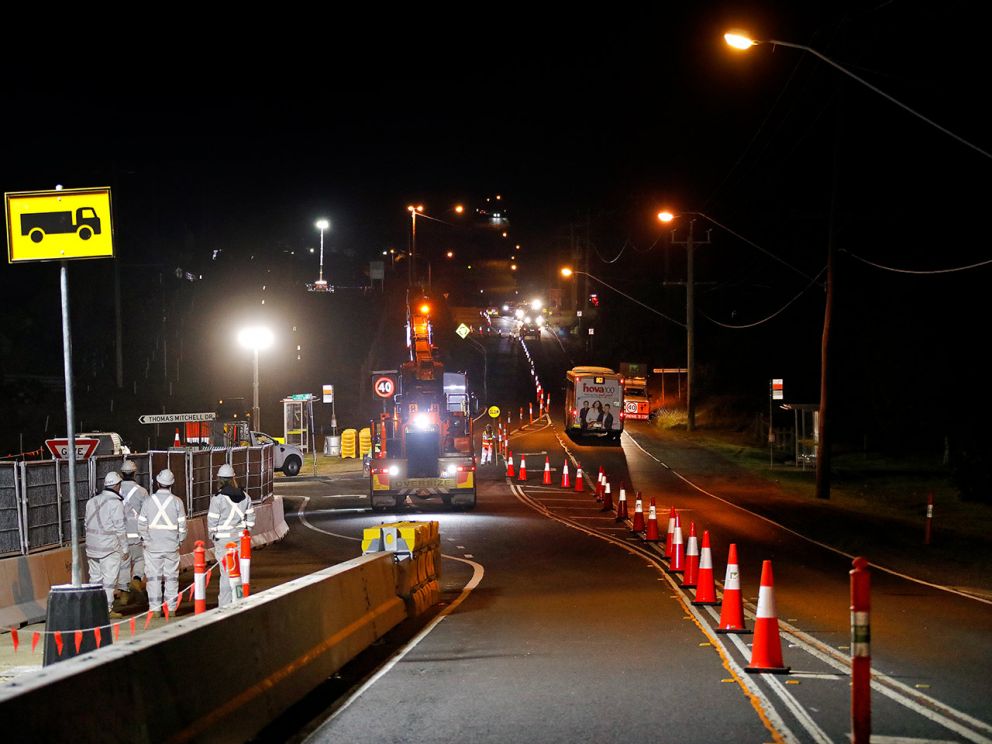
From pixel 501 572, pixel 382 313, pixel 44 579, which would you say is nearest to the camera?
pixel 44 579

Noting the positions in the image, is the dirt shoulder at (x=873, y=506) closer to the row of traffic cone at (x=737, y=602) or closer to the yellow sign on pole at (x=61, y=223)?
the row of traffic cone at (x=737, y=602)

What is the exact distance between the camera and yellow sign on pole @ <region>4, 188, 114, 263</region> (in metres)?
11.4

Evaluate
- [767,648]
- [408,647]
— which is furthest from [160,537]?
[767,648]

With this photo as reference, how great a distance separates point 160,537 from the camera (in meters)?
14.0

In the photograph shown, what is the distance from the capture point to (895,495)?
33.3 metres

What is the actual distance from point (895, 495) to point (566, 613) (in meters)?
23.3

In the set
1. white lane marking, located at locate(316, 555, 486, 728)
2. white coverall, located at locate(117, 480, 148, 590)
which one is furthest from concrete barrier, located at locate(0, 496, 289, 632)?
white lane marking, located at locate(316, 555, 486, 728)

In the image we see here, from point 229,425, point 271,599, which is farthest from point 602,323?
point 271,599

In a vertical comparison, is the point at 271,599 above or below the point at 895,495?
above

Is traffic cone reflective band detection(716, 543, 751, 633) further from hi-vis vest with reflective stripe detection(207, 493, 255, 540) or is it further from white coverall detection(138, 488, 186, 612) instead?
white coverall detection(138, 488, 186, 612)

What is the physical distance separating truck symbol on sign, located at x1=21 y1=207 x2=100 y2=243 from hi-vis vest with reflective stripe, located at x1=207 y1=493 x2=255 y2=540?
170 inches

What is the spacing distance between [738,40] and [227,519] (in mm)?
12088

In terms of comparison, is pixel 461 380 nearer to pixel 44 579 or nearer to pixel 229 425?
pixel 229 425

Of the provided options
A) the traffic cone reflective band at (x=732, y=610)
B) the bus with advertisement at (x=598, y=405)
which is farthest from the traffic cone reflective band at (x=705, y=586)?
the bus with advertisement at (x=598, y=405)
